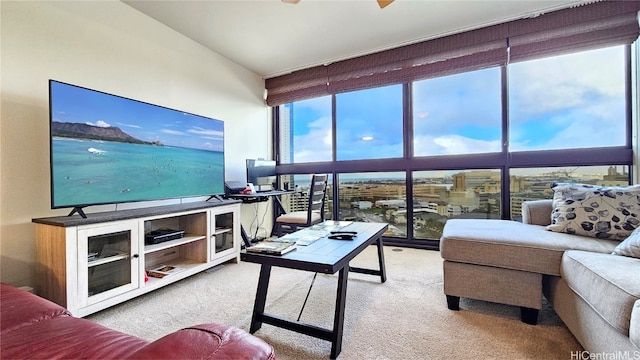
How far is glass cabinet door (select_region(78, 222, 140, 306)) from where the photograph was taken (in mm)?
1711

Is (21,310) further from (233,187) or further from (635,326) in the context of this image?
(233,187)

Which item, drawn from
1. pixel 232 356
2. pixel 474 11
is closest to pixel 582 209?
pixel 474 11

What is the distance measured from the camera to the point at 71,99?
180cm

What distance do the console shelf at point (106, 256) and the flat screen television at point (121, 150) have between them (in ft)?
0.59

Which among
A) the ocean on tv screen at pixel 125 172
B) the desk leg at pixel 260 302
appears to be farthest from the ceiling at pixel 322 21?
the desk leg at pixel 260 302

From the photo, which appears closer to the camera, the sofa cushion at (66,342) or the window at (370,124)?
the sofa cushion at (66,342)

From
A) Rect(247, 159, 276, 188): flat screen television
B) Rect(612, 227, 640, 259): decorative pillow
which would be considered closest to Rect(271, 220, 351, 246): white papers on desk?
Rect(247, 159, 276, 188): flat screen television

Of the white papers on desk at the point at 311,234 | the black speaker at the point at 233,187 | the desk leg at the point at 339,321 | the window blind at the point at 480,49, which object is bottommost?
the desk leg at the point at 339,321

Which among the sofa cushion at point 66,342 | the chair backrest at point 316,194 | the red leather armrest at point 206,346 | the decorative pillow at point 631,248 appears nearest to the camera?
the red leather armrest at point 206,346

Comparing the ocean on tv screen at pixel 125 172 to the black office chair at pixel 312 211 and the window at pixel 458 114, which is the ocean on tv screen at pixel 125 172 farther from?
the window at pixel 458 114

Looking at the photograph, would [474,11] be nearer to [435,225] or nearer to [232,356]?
[435,225]

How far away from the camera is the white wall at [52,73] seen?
1787mm

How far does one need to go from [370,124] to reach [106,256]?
3148mm

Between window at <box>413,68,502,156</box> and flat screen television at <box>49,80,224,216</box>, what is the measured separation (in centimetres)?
252
